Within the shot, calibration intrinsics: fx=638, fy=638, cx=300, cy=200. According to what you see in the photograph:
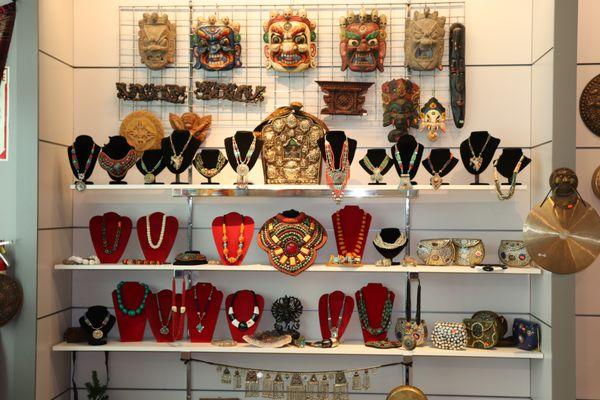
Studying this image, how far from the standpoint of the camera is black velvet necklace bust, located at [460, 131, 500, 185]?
129 inches

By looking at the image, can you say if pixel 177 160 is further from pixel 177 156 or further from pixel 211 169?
pixel 211 169

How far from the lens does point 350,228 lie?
343 centimetres

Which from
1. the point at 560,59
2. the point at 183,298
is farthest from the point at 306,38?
the point at 183,298

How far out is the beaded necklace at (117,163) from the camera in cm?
337

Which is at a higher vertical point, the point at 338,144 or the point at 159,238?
the point at 338,144

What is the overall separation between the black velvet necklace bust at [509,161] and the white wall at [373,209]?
0.23 metres

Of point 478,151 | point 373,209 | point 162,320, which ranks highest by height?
point 478,151

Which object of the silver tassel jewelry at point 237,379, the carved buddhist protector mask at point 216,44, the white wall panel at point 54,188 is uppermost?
the carved buddhist protector mask at point 216,44

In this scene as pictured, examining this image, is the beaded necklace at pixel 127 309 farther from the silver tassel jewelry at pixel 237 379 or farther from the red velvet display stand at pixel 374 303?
the red velvet display stand at pixel 374 303

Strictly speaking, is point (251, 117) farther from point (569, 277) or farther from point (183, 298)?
point (569, 277)

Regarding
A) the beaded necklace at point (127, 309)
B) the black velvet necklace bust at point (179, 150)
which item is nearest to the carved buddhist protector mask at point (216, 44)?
the black velvet necklace bust at point (179, 150)

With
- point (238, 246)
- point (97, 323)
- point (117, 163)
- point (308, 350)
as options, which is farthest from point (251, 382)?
point (117, 163)

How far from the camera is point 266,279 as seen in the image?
3.57 meters

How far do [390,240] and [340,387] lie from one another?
807 mm
